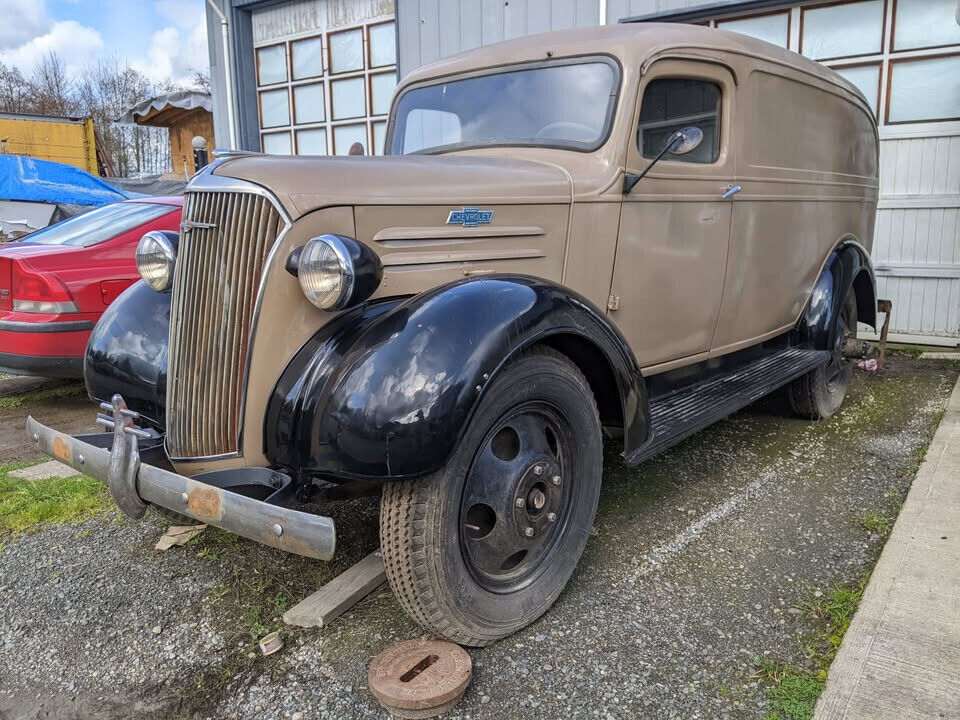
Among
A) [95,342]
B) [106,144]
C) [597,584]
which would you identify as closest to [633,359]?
[597,584]

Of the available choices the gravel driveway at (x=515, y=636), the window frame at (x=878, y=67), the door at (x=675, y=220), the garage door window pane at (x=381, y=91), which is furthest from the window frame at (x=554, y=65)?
the garage door window pane at (x=381, y=91)

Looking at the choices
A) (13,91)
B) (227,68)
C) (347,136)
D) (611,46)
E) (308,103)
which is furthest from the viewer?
(13,91)

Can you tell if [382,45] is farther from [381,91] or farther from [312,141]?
[312,141]

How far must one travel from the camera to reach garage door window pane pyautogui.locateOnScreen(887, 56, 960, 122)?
20.3ft

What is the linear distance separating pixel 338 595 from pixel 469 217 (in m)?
1.32

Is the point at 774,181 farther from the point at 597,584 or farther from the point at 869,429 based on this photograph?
the point at 597,584

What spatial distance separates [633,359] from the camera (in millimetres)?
2678

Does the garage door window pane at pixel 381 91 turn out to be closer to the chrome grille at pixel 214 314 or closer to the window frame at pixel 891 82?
the window frame at pixel 891 82

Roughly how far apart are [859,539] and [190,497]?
98.7 inches

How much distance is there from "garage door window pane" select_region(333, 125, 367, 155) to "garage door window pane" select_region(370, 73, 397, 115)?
1.01 feet

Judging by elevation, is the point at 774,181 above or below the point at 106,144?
below

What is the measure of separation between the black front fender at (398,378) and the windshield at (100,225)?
3.86m

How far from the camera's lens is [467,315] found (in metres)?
2.10

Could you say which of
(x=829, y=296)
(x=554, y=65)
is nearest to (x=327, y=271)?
(x=554, y=65)
